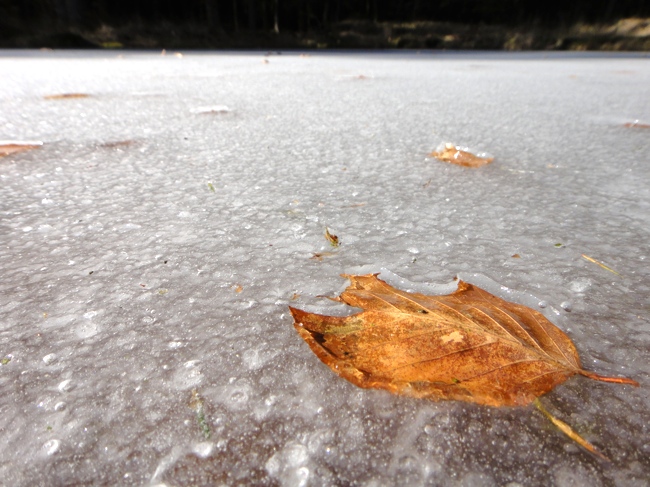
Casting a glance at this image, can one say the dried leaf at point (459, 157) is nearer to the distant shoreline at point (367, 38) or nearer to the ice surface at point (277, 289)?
the ice surface at point (277, 289)

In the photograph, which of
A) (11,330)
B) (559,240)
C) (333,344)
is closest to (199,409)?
(333,344)

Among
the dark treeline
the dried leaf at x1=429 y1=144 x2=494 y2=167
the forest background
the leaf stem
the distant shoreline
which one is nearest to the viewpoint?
the leaf stem

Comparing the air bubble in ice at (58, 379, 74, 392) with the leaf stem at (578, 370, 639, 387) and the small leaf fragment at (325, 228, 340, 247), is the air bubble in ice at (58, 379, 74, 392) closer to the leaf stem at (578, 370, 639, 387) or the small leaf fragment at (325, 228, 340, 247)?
the small leaf fragment at (325, 228, 340, 247)

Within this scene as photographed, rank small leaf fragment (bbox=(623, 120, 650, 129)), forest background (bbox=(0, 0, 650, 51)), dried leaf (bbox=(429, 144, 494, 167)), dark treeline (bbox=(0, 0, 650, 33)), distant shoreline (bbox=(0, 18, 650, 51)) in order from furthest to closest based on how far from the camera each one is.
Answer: dark treeline (bbox=(0, 0, 650, 33)) → forest background (bbox=(0, 0, 650, 51)) → distant shoreline (bbox=(0, 18, 650, 51)) → small leaf fragment (bbox=(623, 120, 650, 129)) → dried leaf (bbox=(429, 144, 494, 167))

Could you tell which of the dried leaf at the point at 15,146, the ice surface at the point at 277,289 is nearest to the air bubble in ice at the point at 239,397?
the ice surface at the point at 277,289

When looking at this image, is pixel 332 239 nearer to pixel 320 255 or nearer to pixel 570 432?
pixel 320 255

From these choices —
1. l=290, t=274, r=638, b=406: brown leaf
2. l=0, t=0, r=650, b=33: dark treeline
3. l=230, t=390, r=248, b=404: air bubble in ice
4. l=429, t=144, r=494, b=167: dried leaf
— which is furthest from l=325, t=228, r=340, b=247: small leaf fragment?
l=0, t=0, r=650, b=33: dark treeline
